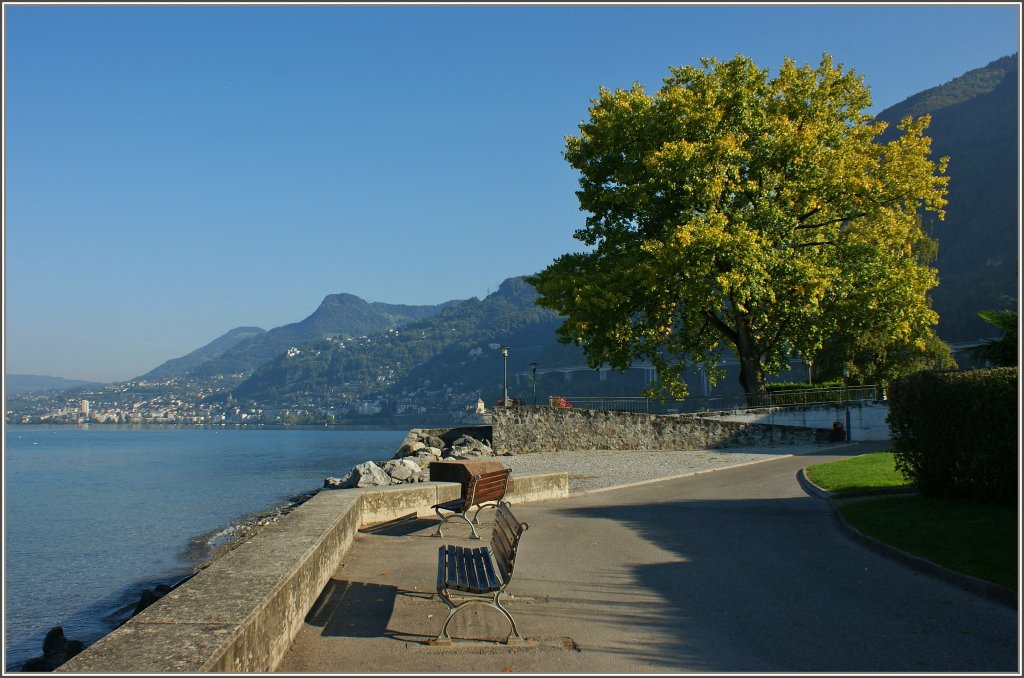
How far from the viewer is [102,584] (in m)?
16.8

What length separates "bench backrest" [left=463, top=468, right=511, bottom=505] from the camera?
11.3 metres

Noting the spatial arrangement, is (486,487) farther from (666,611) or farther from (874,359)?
(874,359)

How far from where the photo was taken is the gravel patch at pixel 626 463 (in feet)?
65.2

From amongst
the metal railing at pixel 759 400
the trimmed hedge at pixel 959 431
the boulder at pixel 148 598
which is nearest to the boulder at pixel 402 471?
the boulder at pixel 148 598

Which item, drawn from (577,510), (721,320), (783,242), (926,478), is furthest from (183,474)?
(926,478)

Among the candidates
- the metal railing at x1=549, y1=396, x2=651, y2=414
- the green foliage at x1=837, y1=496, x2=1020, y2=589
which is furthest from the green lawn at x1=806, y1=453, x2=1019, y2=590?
the metal railing at x1=549, y1=396, x2=651, y2=414

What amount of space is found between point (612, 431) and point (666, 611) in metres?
24.5

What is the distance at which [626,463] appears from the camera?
2541cm

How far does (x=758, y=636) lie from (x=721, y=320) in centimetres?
2736

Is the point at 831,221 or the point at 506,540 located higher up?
the point at 831,221

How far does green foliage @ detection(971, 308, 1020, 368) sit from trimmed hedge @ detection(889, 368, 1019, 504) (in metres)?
1.86

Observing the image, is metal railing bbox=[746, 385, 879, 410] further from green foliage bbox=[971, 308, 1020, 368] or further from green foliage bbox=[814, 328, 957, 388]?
green foliage bbox=[971, 308, 1020, 368]

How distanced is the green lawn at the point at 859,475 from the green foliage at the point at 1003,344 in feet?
8.14

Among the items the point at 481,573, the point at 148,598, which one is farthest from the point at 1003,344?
the point at 148,598
